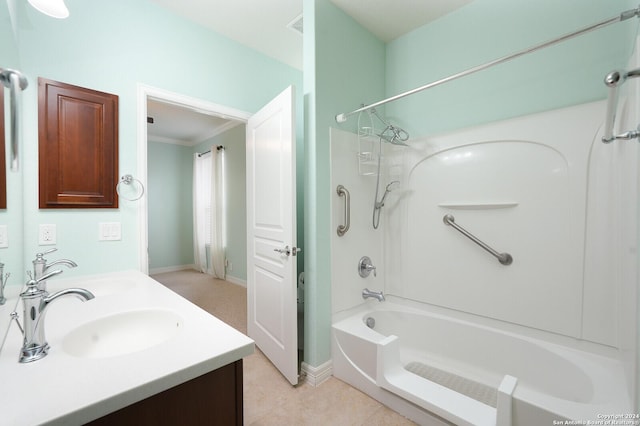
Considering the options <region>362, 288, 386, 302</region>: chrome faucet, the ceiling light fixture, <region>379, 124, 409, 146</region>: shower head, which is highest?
the ceiling light fixture

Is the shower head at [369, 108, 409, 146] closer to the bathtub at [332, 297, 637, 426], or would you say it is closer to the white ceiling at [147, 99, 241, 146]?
the bathtub at [332, 297, 637, 426]

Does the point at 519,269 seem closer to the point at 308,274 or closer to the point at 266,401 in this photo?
the point at 308,274

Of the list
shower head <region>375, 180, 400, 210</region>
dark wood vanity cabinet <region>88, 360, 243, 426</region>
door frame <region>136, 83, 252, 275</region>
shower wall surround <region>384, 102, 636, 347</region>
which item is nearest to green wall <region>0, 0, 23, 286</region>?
door frame <region>136, 83, 252, 275</region>

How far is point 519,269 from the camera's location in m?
1.77

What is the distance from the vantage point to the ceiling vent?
218cm

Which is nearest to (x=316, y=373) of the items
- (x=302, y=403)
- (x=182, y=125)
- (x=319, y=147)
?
(x=302, y=403)

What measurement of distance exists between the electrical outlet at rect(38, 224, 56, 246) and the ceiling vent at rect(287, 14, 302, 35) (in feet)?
7.09

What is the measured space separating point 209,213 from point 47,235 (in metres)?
3.61

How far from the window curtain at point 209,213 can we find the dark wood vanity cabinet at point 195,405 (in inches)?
162

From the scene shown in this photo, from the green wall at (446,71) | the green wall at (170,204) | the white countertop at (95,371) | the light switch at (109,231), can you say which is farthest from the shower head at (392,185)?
the green wall at (170,204)

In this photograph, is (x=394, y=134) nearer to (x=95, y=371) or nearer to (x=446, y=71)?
(x=446, y=71)

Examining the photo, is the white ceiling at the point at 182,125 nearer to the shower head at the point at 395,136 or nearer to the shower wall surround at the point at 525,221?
the shower head at the point at 395,136

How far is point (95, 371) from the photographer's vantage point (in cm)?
66

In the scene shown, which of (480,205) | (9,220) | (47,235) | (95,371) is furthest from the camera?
(480,205)
